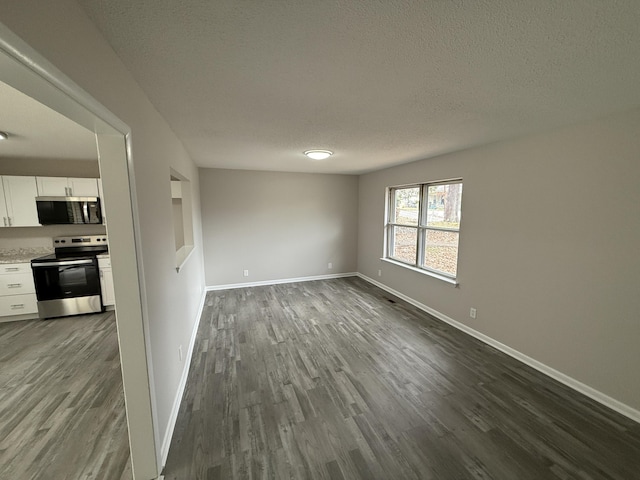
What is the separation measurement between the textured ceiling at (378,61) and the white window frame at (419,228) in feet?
5.52

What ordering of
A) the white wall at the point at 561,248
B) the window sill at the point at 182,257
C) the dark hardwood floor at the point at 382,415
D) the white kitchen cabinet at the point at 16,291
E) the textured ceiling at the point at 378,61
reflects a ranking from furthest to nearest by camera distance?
the white kitchen cabinet at the point at 16,291, the window sill at the point at 182,257, the white wall at the point at 561,248, the dark hardwood floor at the point at 382,415, the textured ceiling at the point at 378,61

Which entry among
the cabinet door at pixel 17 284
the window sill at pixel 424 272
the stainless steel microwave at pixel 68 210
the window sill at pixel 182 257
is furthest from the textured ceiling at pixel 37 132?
the window sill at pixel 424 272

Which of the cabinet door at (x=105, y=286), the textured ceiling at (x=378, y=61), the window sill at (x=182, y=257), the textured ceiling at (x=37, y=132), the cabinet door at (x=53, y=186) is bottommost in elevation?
the cabinet door at (x=105, y=286)

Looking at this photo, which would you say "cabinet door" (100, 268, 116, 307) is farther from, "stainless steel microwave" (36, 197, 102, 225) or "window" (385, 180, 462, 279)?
"window" (385, 180, 462, 279)

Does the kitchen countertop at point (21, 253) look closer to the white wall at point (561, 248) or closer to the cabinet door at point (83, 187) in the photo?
the cabinet door at point (83, 187)

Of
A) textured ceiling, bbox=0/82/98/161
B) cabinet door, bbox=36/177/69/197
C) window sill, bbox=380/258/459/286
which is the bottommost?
window sill, bbox=380/258/459/286

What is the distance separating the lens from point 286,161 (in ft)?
13.3

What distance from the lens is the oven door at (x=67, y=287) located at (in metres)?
3.62

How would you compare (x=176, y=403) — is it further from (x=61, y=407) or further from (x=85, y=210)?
(x=85, y=210)

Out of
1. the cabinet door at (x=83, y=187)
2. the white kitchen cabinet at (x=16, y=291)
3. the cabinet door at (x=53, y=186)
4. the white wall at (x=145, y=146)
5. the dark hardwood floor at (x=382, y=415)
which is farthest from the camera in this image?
the cabinet door at (x=83, y=187)

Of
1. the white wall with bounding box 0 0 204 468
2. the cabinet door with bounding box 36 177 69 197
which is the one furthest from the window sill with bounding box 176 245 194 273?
the cabinet door with bounding box 36 177 69 197

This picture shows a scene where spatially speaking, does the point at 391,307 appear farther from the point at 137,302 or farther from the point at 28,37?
the point at 28,37

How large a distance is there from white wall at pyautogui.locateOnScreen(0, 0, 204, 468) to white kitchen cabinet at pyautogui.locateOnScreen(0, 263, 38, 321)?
8.97ft

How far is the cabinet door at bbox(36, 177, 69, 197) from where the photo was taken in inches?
147
